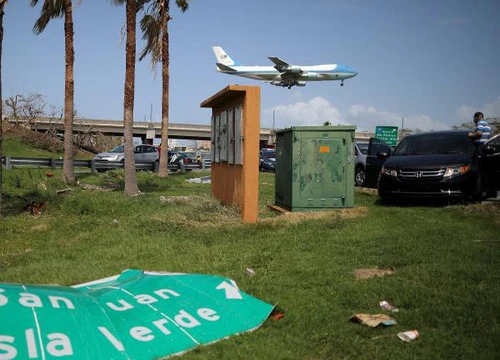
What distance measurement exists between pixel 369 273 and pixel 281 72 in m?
41.7

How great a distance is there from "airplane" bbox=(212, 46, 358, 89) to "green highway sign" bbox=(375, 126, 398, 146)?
12667 mm

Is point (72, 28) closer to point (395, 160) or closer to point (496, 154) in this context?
point (395, 160)

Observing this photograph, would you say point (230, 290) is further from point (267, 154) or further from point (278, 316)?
point (267, 154)

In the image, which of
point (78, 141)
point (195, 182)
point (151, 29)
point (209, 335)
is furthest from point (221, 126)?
point (78, 141)

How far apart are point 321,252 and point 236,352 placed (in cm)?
338

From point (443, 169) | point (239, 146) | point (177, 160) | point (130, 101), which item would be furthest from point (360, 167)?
point (177, 160)

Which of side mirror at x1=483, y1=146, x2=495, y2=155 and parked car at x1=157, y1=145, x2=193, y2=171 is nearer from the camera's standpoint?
side mirror at x1=483, y1=146, x2=495, y2=155

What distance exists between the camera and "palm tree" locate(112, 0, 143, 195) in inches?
639

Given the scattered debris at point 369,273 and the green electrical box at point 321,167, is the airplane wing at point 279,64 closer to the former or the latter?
the green electrical box at point 321,167

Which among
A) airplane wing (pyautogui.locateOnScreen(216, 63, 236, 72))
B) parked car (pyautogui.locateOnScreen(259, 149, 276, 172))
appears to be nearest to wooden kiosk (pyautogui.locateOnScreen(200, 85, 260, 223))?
parked car (pyautogui.locateOnScreen(259, 149, 276, 172))

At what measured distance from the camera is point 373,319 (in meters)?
4.48

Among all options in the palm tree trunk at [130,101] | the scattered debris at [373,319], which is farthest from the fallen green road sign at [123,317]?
the palm tree trunk at [130,101]

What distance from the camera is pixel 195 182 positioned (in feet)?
77.7

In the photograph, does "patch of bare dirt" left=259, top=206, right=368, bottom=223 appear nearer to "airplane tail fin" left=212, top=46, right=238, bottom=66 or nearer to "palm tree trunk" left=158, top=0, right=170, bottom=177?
"palm tree trunk" left=158, top=0, right=170, bottom=177
